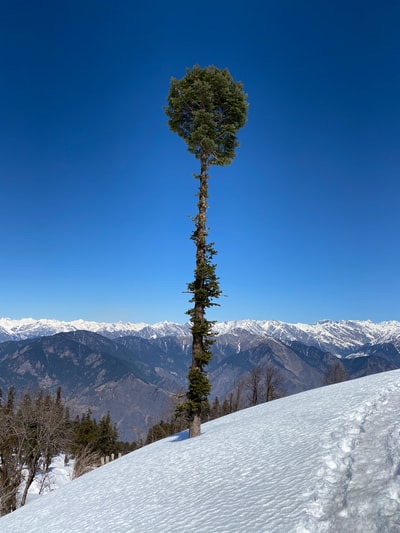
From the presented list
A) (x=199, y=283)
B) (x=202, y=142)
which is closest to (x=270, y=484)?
(x=199, y=283)

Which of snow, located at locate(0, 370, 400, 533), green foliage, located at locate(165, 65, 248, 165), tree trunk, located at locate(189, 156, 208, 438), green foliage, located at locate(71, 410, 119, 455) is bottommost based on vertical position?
green foliage, located at locate(71, 410, 119, 455)

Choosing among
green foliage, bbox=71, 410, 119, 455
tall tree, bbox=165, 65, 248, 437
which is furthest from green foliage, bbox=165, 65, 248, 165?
green foliage, bbox=71, 410, 119, 455

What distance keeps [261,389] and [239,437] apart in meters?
59.0

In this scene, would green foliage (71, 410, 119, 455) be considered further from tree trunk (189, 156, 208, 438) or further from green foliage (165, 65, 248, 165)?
green foliage (165, 65, 248, 165)

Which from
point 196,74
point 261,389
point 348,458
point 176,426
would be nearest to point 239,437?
point 348,458

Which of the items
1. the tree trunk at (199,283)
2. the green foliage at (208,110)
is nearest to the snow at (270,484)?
the tree trunk at (199,283)

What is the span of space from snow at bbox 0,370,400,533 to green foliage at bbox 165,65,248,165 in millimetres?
13901

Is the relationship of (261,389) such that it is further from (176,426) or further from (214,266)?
(214,266)

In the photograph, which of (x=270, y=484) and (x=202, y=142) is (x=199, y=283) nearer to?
(x=202, y=142)

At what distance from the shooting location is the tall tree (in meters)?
15.9

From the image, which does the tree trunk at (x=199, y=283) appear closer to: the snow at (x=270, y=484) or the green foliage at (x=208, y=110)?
the green foliage at (x=208, y=110)

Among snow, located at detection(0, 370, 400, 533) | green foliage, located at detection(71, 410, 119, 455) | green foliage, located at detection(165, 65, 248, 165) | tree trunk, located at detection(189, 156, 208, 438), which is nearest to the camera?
snow, located at detection(0, 370, 400, 533)

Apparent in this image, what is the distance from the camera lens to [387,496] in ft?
16.9

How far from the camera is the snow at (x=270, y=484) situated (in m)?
5.16
